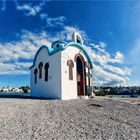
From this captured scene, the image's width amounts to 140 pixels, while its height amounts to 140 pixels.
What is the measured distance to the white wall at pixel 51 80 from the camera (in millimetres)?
16859

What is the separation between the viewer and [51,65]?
Result: 18.2m

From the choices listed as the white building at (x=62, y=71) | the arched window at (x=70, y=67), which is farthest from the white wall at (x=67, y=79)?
the arched window at (x=70, y=67)

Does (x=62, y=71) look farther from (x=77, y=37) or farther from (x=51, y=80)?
(x=77, y=37)

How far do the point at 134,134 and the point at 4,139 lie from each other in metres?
4.33

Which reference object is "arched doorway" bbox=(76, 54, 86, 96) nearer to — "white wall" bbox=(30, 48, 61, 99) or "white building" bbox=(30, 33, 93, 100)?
"white building" bbox=(30, 33, 93, 100)

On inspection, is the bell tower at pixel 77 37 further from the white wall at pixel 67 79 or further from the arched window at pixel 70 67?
the arched window at pixel 70 67

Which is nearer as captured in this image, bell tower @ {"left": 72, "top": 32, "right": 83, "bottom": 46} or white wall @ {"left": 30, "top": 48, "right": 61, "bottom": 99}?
white wall @ {"left": 30, "top": 48, "right": 61, "bottom": 99}

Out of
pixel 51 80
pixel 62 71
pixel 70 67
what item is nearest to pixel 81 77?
pixel 70 67

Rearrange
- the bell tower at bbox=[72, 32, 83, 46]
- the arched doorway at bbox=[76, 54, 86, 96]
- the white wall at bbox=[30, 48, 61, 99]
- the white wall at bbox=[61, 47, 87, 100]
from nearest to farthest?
1. the white wall at bbox=[61, 47, 87, 100]
2. the white wall at bbox=[30, 48, 61, 99]
3. the arched doorway at bbox=[76, 54, 86, 96]
4. the bell tower at bbox=[72, 32, 83, 46]

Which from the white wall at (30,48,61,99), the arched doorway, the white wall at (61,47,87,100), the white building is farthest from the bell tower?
the white wall at (30,48,61,99)

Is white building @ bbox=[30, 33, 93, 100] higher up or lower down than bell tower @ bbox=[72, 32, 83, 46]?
lower down

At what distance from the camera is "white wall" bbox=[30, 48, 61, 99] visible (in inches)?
664

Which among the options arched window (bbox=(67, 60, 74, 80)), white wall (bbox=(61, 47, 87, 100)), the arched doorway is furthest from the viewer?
the arched doorway

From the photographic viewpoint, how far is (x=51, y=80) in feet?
58.5
